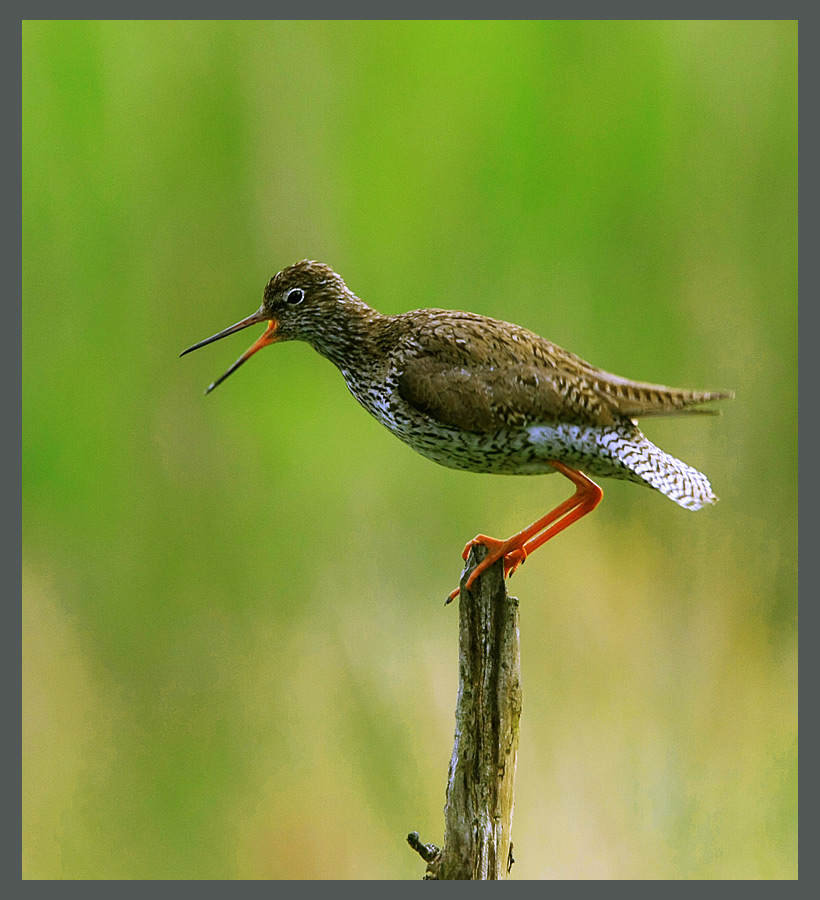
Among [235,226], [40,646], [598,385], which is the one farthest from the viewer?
[235,226]

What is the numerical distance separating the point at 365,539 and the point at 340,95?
2987mm

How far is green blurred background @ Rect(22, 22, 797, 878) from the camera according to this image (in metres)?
5.16

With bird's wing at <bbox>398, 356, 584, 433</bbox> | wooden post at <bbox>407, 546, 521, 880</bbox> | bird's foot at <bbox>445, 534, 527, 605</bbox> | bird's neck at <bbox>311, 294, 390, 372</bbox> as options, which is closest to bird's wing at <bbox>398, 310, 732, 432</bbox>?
bird's wing at <bbox>398, 356, 584, 433</bbox>

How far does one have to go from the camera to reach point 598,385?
396cm

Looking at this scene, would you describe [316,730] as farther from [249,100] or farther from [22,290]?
[249,100]

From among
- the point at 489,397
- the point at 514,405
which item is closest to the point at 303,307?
the point at 489,397

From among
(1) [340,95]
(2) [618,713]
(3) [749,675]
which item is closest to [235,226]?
(1) [340,95]

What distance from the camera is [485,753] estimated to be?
11.5 ft

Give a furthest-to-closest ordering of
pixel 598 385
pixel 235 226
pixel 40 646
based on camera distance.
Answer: pixel 235 226 < pixel 40 646 < pixel 598 385

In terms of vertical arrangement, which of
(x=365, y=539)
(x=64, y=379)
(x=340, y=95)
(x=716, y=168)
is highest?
(x=340, y=95)

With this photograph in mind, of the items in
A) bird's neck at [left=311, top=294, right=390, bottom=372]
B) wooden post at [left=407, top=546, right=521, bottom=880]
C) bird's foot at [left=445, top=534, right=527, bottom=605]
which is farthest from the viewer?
bird's neck at [left=311, top=294, right=390, bottom=372]

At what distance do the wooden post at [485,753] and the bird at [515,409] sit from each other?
0.28 metres

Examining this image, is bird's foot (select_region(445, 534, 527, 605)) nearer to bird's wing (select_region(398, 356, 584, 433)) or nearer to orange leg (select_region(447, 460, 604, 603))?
orange leg (select_region(447, 460, 604, 603))

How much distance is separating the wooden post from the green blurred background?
164 cm
